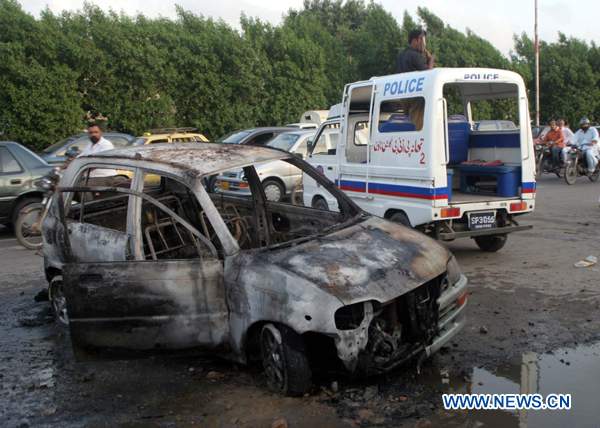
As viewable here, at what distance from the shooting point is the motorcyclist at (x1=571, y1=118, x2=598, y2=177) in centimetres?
1539


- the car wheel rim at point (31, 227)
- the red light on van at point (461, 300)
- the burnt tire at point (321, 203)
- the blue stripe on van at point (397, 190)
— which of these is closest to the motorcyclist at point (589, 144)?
the burnt tire at point (321, 203)

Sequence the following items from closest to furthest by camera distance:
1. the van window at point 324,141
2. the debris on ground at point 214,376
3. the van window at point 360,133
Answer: the debris on ground at point 214,376 < the van window at point 360,133 < the van window at point 324,141

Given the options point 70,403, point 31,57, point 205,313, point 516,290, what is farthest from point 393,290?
point 31,57

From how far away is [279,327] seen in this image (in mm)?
3586

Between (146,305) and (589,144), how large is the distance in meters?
14.9

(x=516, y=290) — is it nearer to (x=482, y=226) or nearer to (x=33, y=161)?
(x=482, y=226)

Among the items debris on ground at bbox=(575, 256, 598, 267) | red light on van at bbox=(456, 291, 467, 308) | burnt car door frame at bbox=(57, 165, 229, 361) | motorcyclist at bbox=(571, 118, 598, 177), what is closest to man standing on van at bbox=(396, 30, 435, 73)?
debris on ground at bbox=(575, 256, 598, 267)

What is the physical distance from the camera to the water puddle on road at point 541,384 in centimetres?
331

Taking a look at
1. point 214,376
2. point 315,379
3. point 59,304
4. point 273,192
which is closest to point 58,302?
point 59,304

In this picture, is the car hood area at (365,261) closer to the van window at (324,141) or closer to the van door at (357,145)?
the van door at (357,145)

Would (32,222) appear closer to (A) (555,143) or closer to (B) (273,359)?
(B) (273,359)

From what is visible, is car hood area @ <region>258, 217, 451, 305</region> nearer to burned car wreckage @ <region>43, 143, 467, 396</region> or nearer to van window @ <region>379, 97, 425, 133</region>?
burned car wreckage @ <region>43, 143, 467, 396</region>

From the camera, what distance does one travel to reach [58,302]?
525cm

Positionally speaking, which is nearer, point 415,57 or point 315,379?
point 315,379
